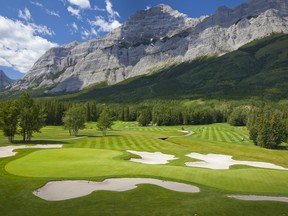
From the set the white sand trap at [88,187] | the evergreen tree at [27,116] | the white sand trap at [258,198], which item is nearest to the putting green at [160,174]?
the white sand trap at [88,187]

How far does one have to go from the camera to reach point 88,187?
78.0 feet

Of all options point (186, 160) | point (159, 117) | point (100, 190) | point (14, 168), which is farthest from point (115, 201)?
point (159, 117)

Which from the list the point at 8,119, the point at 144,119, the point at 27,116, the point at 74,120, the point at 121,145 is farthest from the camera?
the point at 144,119

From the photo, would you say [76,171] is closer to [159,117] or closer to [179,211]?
[179,211]

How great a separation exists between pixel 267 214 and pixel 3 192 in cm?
1877

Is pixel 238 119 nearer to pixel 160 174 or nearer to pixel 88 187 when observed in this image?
pixel 160 174

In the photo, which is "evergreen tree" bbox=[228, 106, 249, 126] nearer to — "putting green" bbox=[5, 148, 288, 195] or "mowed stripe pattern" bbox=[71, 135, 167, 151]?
"mowed stripe pattern" bbox=[71, 135, 167, 151]

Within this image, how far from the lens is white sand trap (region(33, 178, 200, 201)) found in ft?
70.8

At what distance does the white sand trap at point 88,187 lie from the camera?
21.6m

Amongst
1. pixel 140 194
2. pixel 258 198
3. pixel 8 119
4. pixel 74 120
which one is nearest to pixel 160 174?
pixel 140 194

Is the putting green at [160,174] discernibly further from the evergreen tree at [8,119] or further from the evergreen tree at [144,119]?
the evergreen tree at [144,119]

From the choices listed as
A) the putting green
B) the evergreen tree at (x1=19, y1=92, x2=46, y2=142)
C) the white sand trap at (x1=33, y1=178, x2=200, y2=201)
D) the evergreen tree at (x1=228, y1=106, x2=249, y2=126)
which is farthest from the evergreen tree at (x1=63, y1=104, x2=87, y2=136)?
the evergreen tree at (x1=228, y1=106, x2=249, y2=126)

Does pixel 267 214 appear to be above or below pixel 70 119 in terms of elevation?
below

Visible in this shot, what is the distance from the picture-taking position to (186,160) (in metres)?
48.0
